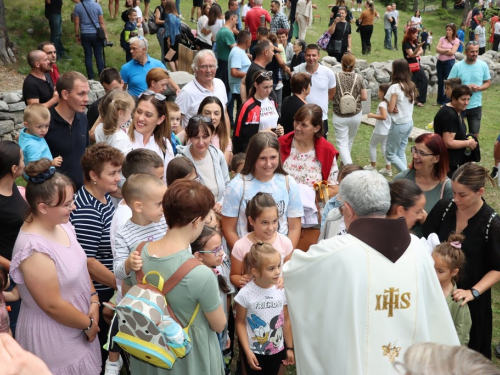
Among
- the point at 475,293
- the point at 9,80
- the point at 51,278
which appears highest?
the point at 51,278

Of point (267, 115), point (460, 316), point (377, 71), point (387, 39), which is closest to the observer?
point (460, 316)

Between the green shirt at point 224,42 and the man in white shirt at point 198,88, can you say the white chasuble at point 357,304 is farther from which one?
the green shirt at point 224,42

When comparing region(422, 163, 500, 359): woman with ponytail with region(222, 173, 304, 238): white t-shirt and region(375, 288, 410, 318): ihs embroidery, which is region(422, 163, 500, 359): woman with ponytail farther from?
region(375, 288, 410, 318): ihs embroidery

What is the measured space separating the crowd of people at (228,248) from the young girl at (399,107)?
1542 millimetres

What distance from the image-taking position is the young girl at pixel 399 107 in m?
8.02

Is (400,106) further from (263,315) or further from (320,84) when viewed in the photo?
(263,315)

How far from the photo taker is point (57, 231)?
131 inches

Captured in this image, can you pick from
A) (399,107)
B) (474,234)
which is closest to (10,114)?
(399,107)

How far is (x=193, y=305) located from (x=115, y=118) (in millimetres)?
2793

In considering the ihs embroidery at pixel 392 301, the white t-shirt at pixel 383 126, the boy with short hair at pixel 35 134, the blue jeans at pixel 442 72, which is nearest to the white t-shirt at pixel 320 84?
the white t-shirt at pixel 383 126

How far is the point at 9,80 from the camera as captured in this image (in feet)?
37.7

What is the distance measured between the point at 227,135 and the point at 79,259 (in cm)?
282

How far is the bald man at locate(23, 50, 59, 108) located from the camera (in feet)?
23.0

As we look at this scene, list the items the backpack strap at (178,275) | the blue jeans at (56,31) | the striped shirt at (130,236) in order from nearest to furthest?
the backpack strap at (178,275), the striped shirt at (130,236), the blue jeans at (56,31)
